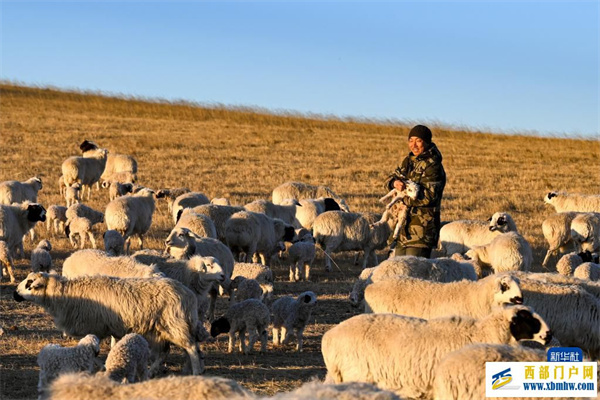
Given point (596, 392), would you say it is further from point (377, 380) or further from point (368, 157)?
point (368, 157)

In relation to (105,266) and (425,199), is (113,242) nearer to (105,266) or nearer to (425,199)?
(105,266)

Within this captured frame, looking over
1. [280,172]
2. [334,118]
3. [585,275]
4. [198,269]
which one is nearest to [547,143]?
[334,118]

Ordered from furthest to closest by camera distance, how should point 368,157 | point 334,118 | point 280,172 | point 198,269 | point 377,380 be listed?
point 334,118, point 368,157, point 280,172, point 198,269, point 377,380

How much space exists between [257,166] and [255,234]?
17.9 meters

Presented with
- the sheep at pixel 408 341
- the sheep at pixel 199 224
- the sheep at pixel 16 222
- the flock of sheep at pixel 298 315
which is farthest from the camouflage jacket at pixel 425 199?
the sheep at pixel 16 222

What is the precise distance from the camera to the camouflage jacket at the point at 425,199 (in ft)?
37.4

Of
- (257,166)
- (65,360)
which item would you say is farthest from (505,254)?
(257,166)

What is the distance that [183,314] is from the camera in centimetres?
924

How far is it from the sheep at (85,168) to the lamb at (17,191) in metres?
3.60

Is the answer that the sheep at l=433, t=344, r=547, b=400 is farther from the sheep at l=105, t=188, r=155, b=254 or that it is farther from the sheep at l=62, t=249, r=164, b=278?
the sheep at l=105, t=188, r=155, b=254

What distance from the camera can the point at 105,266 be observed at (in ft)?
36.6

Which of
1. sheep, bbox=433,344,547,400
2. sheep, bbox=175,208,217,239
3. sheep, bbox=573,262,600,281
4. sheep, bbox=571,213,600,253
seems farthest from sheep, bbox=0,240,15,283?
sheep, bbox=571,213,600,253

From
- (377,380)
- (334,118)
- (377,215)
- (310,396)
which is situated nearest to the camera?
(310,396)

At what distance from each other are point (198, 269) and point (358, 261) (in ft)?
22.6
